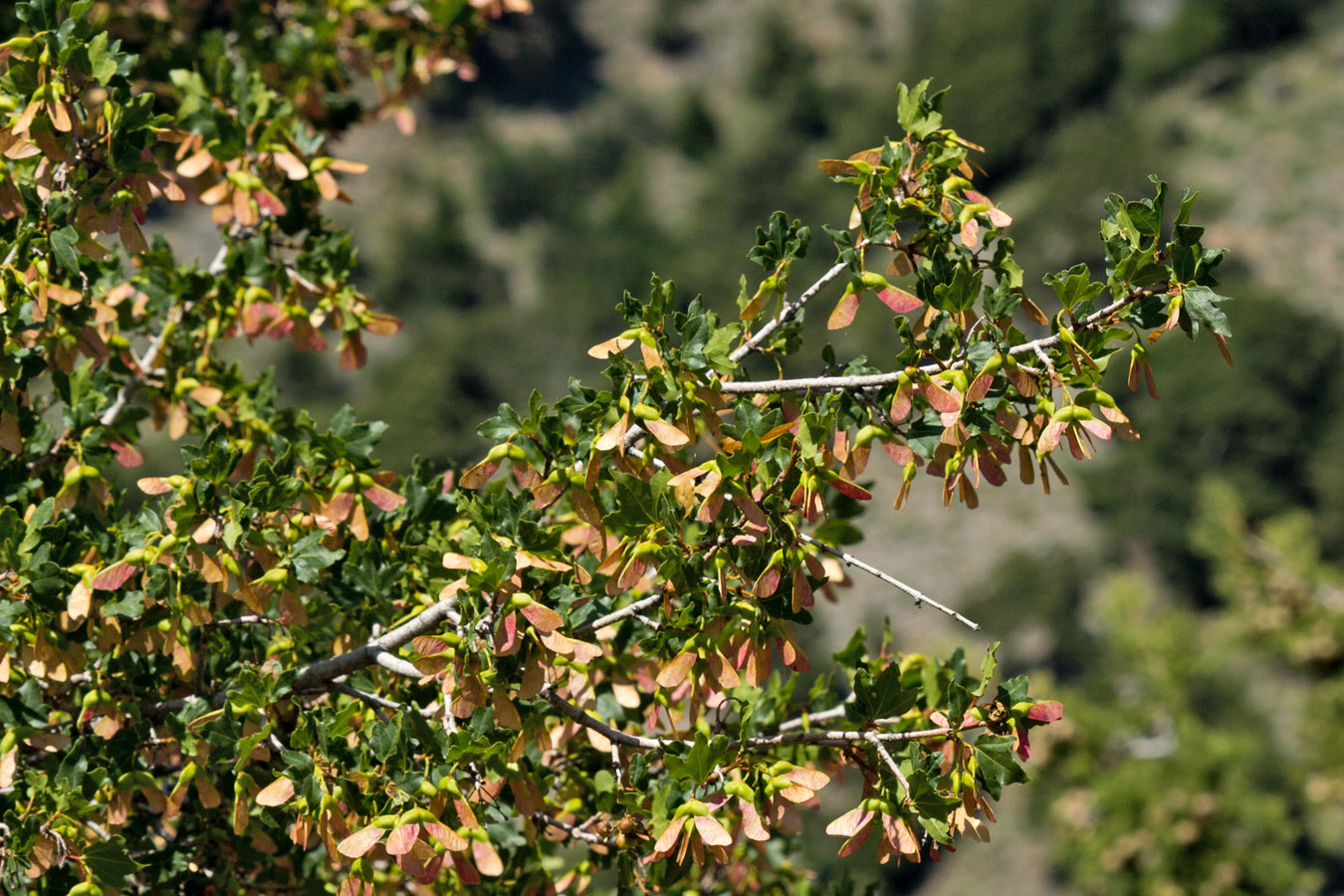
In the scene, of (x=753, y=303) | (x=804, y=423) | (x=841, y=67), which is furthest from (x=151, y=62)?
(x=841, y=67)

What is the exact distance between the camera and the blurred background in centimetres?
5059

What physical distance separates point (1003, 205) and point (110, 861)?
1557 inches

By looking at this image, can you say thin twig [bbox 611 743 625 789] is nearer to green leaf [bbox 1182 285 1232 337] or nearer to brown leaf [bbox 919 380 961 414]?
brown leaf [bbox 919 380 961 414]

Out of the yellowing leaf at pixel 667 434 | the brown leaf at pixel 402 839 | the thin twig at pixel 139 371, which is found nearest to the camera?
the brown leaf at pixel 402 839

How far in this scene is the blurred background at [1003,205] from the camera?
1992 inches

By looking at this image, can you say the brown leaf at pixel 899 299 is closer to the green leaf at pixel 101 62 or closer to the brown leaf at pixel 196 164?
the green leaf at pixel 101 62

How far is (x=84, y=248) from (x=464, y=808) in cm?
134

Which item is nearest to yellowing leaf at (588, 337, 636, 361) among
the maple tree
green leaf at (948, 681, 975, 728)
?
the maple tree

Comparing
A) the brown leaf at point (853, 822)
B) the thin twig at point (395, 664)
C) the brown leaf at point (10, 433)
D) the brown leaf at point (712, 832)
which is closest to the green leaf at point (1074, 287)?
the brown leaf at point (853, 822)

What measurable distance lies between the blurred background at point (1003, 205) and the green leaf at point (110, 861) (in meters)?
13.0

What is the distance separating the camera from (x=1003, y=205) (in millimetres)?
38875

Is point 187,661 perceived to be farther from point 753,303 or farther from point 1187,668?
point 1187,668

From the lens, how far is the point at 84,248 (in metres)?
2.35

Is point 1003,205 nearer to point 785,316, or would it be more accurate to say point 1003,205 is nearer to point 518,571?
point 785,316
